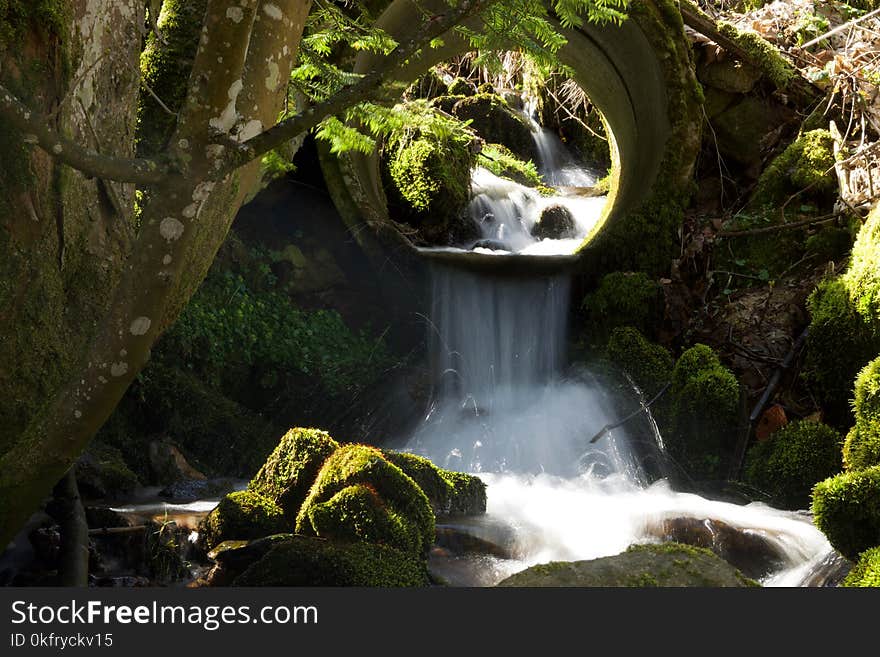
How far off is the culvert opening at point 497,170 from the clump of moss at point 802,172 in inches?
73.9

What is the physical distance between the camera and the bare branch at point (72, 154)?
232 cm

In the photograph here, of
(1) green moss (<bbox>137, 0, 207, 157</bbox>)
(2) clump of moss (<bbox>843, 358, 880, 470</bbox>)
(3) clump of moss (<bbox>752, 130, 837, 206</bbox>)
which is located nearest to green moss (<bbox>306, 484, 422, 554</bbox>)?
(2) clump of moss (<bbox>843, 358, 880, 470</bbox>)

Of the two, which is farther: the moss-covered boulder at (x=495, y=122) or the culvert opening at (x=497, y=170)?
the moss-covered boulder at (x=495, y=122)

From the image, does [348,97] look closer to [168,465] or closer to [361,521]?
[361,521]

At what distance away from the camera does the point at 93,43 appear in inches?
147

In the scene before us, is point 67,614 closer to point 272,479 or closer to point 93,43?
point 272,479

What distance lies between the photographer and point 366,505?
12.3 feet

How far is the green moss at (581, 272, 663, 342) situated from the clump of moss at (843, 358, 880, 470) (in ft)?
10.3

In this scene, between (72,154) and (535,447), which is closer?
(72,154)

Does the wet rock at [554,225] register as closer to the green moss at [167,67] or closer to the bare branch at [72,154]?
the green moss at [167,67]

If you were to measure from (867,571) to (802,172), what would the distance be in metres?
5.44

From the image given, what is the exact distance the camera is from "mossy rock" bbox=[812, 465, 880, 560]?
3.46m

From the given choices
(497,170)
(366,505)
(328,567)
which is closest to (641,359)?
(497,170)

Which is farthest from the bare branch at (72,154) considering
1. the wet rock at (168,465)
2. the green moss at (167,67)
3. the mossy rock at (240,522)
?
the wet rock at (168,465)
